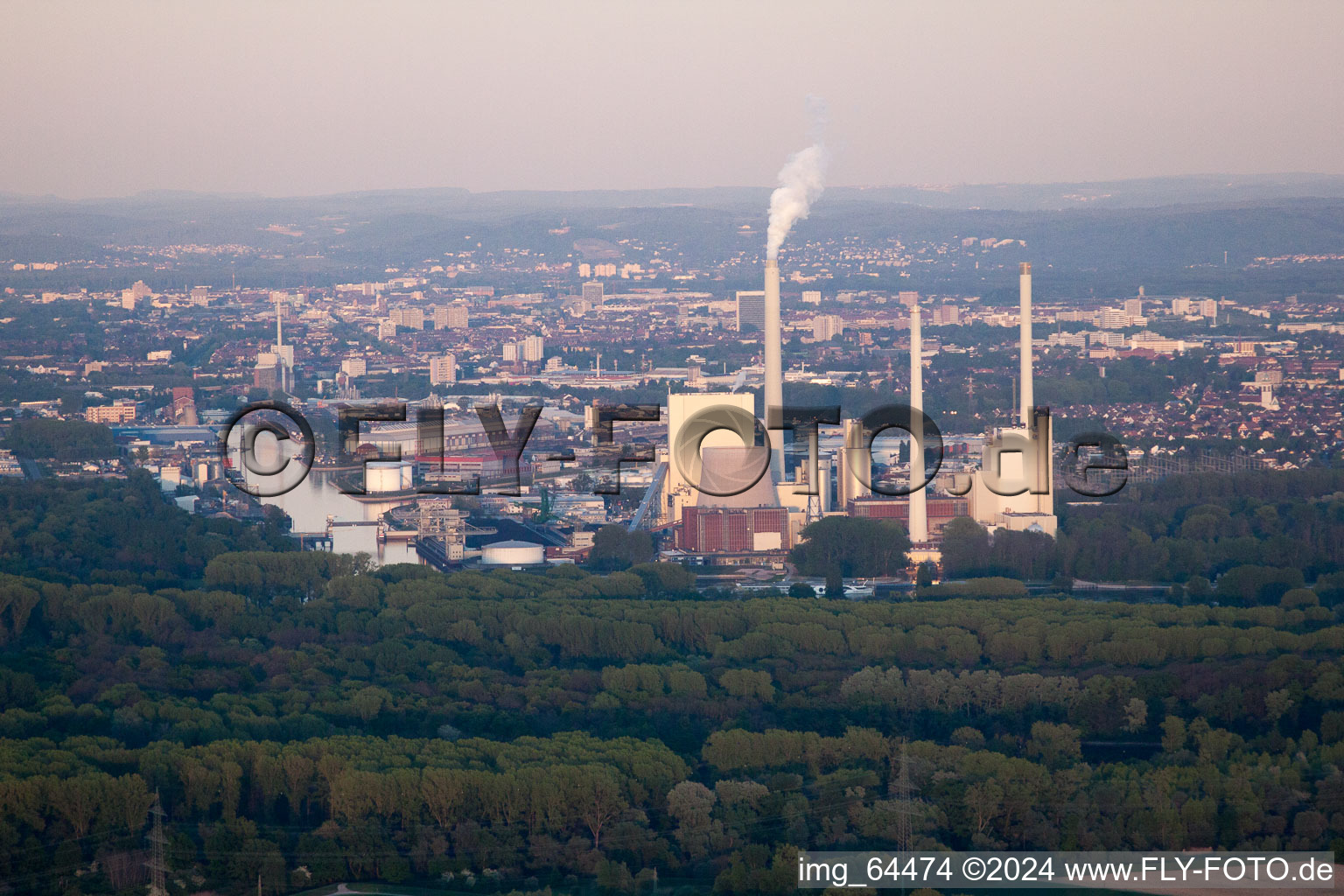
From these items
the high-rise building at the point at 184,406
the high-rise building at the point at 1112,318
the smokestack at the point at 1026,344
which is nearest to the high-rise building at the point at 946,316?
the high-rise building at the point at 1112,318

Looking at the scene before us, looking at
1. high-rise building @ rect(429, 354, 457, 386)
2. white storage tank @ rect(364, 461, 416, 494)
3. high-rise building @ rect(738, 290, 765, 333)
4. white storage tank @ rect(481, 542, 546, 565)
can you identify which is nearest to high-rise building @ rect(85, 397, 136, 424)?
high-rise building @ rect(429, 354, 457, 386)

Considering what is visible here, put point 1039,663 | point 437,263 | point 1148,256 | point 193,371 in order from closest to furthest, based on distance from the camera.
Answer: point 1039,663 < point 193,371 < point 1148,256 < point 437,263

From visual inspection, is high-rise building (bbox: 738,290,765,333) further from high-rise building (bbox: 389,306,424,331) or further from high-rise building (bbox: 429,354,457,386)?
high-rise building (bbox: 429,354,457,386)

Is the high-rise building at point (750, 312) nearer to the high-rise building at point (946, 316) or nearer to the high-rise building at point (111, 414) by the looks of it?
the high-rise building at point (946, 316)

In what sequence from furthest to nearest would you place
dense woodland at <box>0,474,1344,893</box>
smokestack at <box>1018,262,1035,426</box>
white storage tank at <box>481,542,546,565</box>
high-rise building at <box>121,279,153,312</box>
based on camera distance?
high-rise building at <box>121,279,153,312</box>
smokestack at <box>1018,262,1035,426</box>
white storage tank at <box>481,542,546,565</box>
dense woodland at <box>0,474,1344,893</box>

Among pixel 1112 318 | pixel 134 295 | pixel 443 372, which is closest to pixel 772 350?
pixel 443 372

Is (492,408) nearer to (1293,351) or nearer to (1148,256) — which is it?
(1293,351)

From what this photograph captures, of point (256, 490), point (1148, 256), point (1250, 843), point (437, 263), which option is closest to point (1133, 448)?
point (256, 490)
